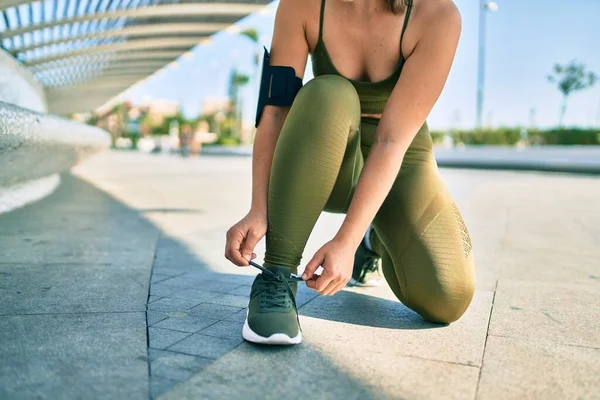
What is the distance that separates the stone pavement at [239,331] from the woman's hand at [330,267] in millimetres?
218

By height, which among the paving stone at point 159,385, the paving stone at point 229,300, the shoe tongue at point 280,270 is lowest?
the paving stone at point 229,300

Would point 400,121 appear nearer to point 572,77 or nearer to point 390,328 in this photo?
point 390,328

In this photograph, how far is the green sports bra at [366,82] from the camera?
238 cm

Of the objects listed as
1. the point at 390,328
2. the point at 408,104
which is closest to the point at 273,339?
the point at 390,328

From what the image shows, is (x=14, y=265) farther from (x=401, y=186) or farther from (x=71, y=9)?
(x=71, y=9)

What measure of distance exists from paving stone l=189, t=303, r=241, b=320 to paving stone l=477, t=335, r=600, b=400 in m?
0.97

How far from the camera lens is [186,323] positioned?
223 cm

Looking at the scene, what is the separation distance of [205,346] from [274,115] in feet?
2.97

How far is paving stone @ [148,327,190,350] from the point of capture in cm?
196

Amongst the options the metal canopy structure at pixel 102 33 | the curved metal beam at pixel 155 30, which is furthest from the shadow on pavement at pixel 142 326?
the curved metal beam at pixel 155 30

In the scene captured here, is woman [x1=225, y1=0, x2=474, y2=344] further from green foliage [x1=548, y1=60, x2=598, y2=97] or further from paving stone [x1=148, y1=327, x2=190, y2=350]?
green foliage [x1=548, y1=60, x2=598, y2=97]

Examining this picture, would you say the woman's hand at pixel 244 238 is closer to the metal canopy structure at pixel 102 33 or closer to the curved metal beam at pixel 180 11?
the metal canopy structure at pixel 102 33

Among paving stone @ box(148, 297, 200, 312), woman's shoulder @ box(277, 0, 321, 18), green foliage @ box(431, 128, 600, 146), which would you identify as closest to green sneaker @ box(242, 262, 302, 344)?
paving stone @ box(148, 297, 200, 312)

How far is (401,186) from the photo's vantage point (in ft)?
7.95
